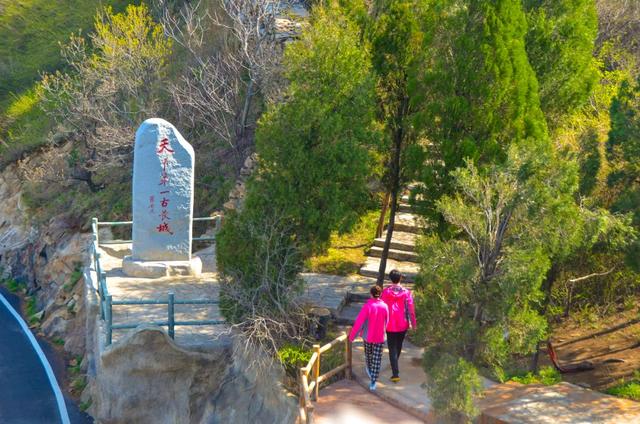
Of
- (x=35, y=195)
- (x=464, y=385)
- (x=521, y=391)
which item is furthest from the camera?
(x=35, y=195)

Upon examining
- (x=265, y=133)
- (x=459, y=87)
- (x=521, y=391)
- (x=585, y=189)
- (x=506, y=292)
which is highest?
(x=459, y=87)

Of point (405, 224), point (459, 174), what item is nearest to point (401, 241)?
point (405, 224)

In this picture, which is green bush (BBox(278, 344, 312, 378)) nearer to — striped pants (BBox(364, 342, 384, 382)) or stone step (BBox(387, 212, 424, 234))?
striped pants (BBox(364, 342, 384, 382))

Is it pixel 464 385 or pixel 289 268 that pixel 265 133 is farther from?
pixel 464 385

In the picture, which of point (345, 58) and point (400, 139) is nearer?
point (345, 58)

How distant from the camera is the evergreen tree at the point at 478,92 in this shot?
37.7 feet

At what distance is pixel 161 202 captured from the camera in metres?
15.0

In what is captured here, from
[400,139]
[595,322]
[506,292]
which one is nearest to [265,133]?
[400,139]

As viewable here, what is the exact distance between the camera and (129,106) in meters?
24.8

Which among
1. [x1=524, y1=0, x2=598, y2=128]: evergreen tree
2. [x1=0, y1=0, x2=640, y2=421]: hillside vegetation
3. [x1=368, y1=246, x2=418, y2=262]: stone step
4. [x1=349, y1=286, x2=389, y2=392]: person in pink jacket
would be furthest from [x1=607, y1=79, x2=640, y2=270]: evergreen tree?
[x1=368, y1=246, x2=418, y2=262]: stone step

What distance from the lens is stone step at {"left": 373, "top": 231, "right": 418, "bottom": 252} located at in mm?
16359

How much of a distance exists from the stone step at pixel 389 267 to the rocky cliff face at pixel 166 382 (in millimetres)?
4393

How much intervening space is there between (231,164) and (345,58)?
467 inches

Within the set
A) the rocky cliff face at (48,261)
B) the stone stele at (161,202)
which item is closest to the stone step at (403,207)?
the stone stele at (161,202)
